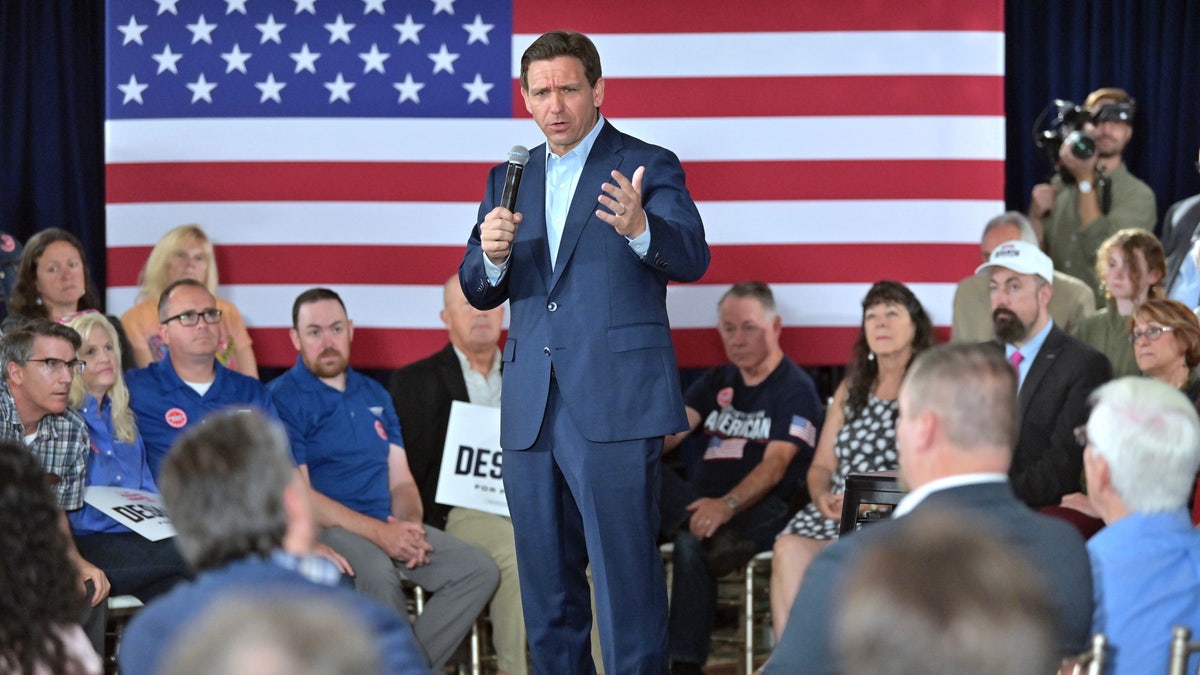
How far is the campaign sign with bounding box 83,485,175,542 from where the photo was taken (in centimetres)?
426

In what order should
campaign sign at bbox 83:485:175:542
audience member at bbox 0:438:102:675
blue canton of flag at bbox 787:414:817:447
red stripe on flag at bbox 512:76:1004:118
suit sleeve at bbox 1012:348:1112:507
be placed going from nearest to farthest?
1. audience member at bbox 0:438:102:675
2. campaign sign at bbox 83:485:175:542
3. suit sleeve at bbox 1012:348:1112:507
4. blue canton of flag at bbox 787:414:817:447
5. red stripe on flag at bbox 512:76:1004:118

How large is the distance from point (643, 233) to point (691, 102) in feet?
8.88

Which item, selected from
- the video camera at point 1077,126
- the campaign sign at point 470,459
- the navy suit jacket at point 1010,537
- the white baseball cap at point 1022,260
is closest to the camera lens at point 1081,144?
the video camera at point 1077,126

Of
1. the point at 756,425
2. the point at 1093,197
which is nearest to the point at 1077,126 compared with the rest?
the point at 1093,197

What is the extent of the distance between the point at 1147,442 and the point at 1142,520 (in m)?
0.15

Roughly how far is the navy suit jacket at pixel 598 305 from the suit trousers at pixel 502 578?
5.63ft

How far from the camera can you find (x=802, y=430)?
5.21 m

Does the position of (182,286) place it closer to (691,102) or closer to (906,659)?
(691,102)

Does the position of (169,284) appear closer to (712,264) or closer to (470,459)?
(470,459)

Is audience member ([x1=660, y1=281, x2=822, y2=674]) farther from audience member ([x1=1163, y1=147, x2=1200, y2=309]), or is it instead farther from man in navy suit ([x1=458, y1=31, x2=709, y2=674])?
man in navy suit ([x1=458, y1=31, x2=709, y2=674])

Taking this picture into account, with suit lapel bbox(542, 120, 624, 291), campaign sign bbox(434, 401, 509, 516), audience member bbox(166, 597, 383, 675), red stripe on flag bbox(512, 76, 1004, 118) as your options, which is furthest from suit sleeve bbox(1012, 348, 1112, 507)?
audience member bbox(166, 597, 383, 675)

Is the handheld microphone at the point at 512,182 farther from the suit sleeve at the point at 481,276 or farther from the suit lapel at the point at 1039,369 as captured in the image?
the suit lapel at the point at 1039,369

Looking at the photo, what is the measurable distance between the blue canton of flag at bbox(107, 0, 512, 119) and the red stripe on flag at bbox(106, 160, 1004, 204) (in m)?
0.21

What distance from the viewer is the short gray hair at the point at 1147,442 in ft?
8.15
